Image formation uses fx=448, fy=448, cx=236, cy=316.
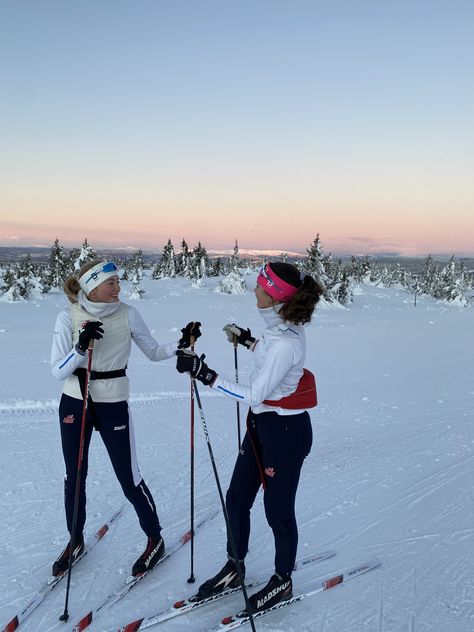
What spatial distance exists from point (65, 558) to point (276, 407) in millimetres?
2376

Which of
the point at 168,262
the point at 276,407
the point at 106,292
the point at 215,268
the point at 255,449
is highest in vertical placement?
the point at 168,262

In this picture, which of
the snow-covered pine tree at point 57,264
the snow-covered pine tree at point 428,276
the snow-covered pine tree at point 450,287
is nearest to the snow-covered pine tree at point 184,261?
the snow-covered pine tree at point 57,264

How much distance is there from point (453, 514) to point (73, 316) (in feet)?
14.7

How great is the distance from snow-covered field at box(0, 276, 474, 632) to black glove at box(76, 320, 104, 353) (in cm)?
203

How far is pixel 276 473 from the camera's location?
324cm

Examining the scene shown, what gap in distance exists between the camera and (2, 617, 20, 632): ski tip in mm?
3178

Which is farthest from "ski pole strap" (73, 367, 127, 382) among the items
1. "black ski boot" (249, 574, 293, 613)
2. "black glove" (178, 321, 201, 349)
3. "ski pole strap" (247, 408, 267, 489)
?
"black ski boot" (249, 574, 293, 613)

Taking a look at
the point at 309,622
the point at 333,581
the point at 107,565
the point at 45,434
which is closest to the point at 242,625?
the point at 309,622

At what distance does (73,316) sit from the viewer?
364 centimetres

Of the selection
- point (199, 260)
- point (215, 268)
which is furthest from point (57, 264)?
point (215, 268)

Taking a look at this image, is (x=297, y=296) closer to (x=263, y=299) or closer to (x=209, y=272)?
(x=263, y=299)

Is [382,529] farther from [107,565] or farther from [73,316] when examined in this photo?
[73,316]

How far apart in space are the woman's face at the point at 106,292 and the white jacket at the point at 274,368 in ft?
3.89

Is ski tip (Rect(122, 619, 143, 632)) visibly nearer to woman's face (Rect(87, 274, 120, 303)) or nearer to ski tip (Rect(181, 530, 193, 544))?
ski tip (Rect(181, 530, 193, 544))
